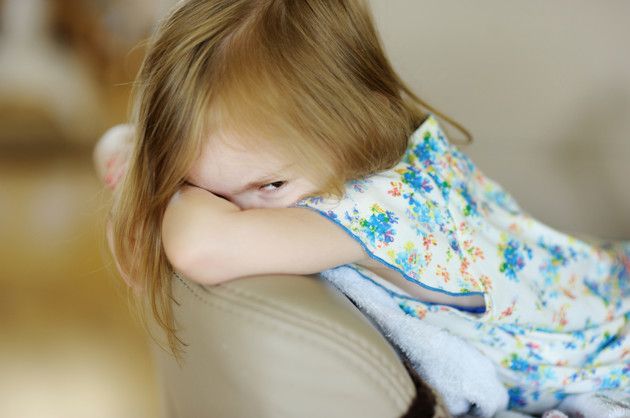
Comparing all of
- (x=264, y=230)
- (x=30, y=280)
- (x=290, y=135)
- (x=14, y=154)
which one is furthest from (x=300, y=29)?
(x=14, y=154)

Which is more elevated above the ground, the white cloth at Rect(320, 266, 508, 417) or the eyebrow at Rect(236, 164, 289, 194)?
the eyebrow at Rect(236, 164, 289, 194)

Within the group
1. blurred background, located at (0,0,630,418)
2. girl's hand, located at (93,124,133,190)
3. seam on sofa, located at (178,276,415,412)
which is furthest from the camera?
blurred background, located at (0,0,630,418)

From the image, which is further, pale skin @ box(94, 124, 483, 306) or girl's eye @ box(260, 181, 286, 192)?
girl's eye @ box(260, 181, 286, 192)

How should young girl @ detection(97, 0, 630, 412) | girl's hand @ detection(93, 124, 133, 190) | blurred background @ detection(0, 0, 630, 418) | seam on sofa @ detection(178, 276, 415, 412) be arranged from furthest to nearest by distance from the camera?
blurred background @ detection(0, 0, 630, 418), girl's hand @ detection(93, 124, 133, 190), young girl @ detection(97, 0, 630, 412), seam on sofa @ detection(178, 276, 415, 412)

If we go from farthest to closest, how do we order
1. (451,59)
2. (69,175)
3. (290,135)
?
(69,175) → (451,59) → (290,135)

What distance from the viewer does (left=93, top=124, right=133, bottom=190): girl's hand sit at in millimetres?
927

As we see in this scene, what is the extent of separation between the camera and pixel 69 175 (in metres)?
2.32

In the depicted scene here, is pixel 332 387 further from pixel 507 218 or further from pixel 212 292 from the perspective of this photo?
pixel 507 218

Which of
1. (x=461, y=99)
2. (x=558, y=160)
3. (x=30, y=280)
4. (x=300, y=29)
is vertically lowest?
(x=30, y=280)

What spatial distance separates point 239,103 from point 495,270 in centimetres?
36

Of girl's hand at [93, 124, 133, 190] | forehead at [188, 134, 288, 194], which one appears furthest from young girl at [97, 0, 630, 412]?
girl's hand at [93, 124, 133, 190]

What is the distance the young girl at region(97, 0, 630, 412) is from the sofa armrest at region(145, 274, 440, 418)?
0.04m

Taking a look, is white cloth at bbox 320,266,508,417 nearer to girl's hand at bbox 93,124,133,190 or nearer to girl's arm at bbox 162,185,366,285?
girl's arm at bbox 162,185,366,285

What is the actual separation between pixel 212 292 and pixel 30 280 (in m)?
1.28
